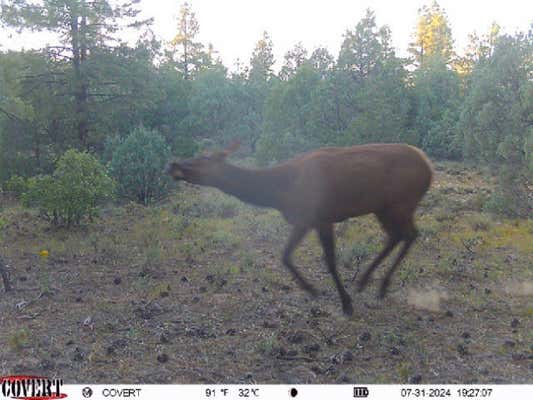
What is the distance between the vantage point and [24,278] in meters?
7.71

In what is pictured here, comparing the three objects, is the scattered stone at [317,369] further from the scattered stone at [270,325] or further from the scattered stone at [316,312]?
the scattered stone at [316,312]

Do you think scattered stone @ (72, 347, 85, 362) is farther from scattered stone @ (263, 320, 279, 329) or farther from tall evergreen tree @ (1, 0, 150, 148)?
tall evergreen tree @ (1, 0, 150, 148)

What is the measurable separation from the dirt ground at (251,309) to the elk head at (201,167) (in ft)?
5.59

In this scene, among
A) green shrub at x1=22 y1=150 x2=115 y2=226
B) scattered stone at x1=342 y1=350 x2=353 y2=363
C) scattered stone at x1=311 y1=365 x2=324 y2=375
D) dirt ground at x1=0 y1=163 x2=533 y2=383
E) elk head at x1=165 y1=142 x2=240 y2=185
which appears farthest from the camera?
green shrub at x1=22 y1=150 x2=115 y2=226

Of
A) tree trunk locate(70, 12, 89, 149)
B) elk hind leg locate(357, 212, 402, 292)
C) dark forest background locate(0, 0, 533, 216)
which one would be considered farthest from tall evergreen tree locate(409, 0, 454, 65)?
elk hind leg locate(357, 212, 402, 292)

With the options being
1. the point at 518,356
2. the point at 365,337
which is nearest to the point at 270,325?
the point at 365,337

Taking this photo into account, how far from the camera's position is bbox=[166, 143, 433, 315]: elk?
19.1 feet

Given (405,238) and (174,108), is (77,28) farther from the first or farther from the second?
(405,238)

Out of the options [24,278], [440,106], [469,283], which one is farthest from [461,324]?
[440,106]

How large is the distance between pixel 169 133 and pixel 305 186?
13571mm

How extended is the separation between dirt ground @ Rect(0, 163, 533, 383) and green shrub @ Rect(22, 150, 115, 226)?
0.48 meters

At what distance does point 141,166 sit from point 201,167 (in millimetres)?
8794

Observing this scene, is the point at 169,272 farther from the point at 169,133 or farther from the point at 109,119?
the point at 169,133

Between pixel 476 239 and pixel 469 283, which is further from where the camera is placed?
pixel 476 239
